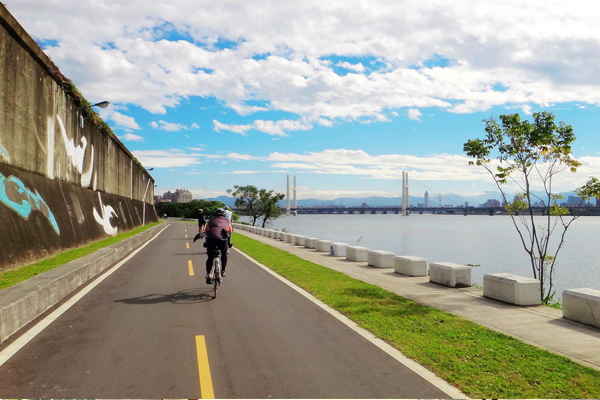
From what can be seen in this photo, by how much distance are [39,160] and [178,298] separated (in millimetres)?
9810

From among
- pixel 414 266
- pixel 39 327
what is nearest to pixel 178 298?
pixel 39 327

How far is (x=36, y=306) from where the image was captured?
737 cm

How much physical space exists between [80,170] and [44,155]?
616 centimetres

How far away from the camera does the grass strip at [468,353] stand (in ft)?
15.1

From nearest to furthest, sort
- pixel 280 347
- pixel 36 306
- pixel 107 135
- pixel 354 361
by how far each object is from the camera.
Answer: pixel 354 361, pixel 280 347, pixel 36 306, pixel 107 135

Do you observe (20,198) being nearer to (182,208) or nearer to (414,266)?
(414,266)

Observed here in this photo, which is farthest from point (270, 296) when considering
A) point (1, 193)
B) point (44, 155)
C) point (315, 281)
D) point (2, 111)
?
point (44, 155)

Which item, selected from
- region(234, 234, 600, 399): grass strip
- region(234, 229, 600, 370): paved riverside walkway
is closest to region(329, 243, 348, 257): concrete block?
region(234, 229, 600, 370): paved riverside walkway

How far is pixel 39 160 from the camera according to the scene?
1527 centimetres

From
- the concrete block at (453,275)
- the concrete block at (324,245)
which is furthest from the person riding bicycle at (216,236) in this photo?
the concrete block at (324,245)

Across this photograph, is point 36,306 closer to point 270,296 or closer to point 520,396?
point 270,296

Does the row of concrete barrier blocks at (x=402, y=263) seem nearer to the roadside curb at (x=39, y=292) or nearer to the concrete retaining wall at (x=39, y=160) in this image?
the roadside curb at (x=39, y=292)

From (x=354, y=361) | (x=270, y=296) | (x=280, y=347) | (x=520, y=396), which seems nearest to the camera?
(x=520, y=396)

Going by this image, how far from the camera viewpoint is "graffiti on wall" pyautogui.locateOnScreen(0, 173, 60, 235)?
11.3 metres
